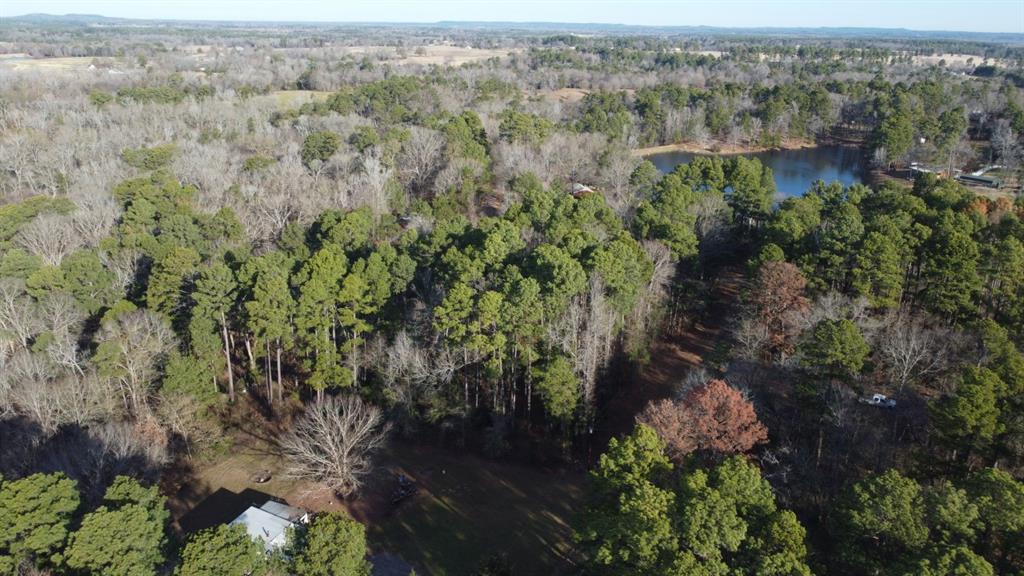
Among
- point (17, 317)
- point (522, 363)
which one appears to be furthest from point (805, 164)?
point (17, 317)

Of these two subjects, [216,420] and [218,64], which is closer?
[216,420]

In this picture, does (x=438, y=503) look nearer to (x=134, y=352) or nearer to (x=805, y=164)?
(x=134, y=352)

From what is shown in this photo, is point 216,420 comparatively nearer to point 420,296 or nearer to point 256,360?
point 256,360

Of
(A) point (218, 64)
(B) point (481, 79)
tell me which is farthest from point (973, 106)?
(A) point (218, 64)

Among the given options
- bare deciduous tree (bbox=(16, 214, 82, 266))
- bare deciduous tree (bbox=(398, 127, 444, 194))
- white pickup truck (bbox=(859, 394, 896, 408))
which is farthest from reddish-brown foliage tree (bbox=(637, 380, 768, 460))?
bare deciduous tree (bbox=(398, 127, 444, 194))

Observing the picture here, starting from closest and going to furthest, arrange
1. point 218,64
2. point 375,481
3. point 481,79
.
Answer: point 375,481, point 481,79, point 218,64

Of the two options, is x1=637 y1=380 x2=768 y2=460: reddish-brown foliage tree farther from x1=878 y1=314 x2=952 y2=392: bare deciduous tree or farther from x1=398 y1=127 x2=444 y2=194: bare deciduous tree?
x1=398 y1=127 x2=444 y2=194: bare deciduous tree

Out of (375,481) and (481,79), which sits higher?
(481,79)

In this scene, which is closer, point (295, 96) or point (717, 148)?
point (717, 148)
